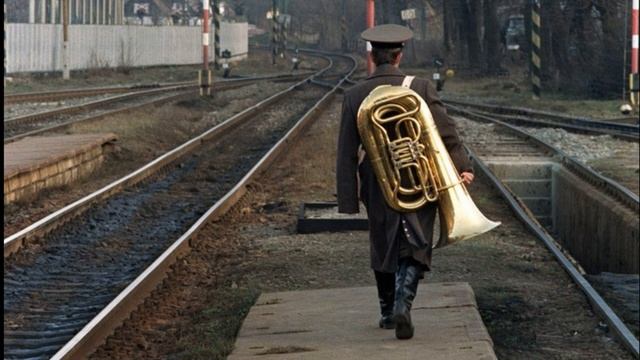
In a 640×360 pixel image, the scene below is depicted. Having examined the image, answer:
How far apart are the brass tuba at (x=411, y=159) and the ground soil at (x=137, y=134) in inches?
201

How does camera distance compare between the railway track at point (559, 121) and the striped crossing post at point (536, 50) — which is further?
the striped crossing post at point (536, 50)

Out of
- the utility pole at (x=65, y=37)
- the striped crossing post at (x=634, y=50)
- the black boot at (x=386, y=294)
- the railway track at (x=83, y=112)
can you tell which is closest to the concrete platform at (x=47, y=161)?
the railway track at (x=83, y=112)

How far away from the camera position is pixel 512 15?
5625 centimetres

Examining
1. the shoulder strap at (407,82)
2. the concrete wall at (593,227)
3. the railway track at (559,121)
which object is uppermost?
the shoulder strap at (407,82)

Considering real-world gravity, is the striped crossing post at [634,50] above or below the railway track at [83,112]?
above

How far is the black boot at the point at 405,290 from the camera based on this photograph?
624cm

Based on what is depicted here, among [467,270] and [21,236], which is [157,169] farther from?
[467,270]

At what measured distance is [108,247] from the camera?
1063 cm

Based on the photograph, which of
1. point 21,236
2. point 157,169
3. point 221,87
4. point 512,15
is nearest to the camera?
point 21,236

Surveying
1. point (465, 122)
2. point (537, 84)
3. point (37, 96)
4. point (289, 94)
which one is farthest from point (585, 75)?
point (37, 96)

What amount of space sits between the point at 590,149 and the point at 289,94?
16.6 m

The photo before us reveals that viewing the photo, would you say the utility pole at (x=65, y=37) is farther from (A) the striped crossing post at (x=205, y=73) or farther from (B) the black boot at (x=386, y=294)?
(B) the black boot at (x=386, y=294)

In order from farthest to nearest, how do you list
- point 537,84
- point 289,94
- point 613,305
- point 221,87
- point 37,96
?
point 221,87 → point 289,94 → point 537,84 → point 37,96 → point 613,305

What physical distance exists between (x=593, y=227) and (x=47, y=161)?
6.03 m
